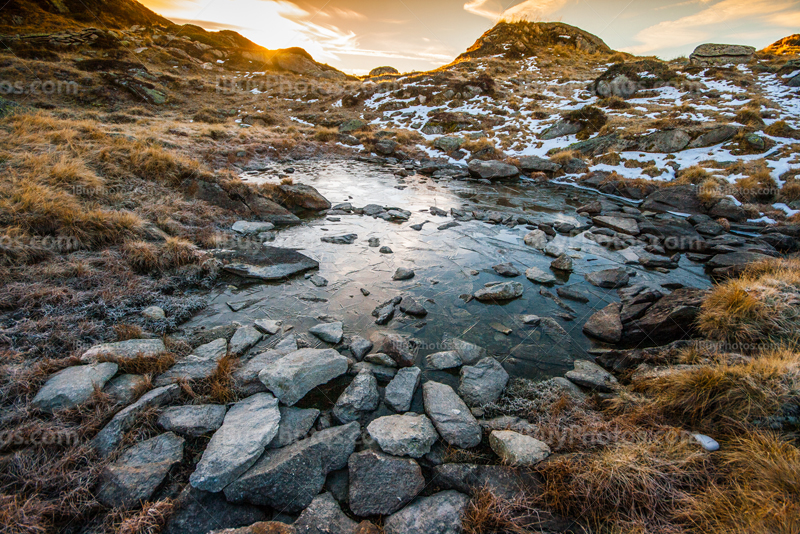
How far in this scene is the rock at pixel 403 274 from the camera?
6.47 m

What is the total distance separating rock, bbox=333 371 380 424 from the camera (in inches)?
130

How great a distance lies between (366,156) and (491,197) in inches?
478

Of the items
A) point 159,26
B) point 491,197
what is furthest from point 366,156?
point 159,26

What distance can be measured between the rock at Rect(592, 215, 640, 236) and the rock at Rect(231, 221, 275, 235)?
1072 centimetres

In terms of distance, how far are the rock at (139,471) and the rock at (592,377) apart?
4.44m

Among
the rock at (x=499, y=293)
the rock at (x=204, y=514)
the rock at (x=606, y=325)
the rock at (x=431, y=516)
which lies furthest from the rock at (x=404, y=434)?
the rock at (x=606, y=325)

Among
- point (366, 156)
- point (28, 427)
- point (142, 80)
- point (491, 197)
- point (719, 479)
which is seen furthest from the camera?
point (142, 80)

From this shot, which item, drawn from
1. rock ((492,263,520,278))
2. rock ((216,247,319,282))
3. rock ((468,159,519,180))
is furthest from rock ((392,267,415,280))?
rock ((468,159,519,180))

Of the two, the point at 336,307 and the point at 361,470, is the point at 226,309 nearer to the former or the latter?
the point at 336,307

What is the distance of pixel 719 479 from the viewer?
227cm

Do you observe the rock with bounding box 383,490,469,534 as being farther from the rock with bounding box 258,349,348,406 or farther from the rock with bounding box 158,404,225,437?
the rock with bounding box 158,404,225,437

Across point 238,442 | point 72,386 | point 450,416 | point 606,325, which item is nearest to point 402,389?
point 450,416

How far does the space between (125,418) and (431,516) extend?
9.62 feet

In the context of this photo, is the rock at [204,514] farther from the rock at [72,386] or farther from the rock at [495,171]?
the rock at [495,171]
